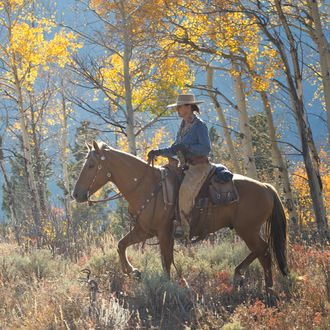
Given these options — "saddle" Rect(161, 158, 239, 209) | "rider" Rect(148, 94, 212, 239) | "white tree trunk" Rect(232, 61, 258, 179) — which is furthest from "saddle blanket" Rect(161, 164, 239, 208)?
"white tree trunk" Rect(232, 61, 258, 179)

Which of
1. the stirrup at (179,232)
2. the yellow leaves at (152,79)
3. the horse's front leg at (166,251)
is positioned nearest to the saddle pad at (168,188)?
the stirrup at (179,232)

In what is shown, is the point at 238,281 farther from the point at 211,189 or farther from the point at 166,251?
the point at 211,189

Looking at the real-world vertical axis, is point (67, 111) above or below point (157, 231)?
above

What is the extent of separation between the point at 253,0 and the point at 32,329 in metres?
7.42

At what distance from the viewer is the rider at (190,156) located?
674 centimetres

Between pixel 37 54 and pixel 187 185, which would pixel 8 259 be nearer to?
pixel 187 185

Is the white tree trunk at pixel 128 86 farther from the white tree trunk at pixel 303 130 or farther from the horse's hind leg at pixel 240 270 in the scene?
the horse's hind leg at pixel 240 270

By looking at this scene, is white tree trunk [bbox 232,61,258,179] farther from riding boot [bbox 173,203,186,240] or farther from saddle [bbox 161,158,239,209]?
riding boot [bbox 173,203,186,240]

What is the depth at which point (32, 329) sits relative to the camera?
474cm

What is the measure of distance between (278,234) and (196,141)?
1807 millimetres

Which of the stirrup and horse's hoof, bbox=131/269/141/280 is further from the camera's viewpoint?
the stirrup

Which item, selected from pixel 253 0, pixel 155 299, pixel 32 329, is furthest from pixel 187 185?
pixel 253 0

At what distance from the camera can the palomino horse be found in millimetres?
6801

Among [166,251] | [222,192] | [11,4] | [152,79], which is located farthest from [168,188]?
[11,4]
